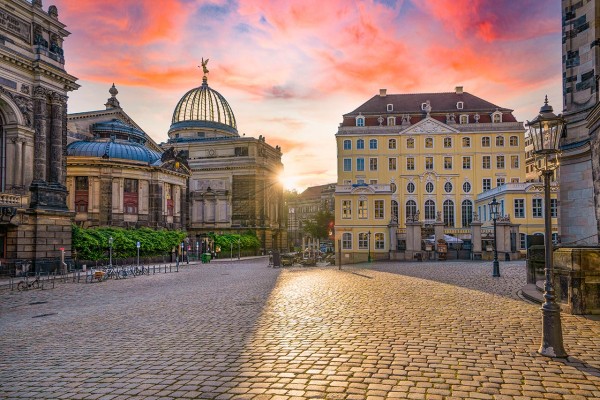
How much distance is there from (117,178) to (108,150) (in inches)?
151

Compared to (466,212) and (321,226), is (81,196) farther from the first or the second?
(466,212)

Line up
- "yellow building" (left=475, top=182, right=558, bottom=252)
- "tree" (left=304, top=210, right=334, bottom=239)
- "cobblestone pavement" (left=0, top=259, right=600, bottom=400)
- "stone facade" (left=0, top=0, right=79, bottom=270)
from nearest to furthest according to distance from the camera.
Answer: "cobblestone pavement" (left=0, top=259, right=600, bottom=400), "stone facade" (left=0, top=0, right=79, bottom=270), "yellow building" (left=475, top=182, right=558, bottom=252), "tree" (left=304, top=210, right=334, bottom=239)

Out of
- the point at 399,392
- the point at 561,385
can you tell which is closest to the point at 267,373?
the point at 399,392

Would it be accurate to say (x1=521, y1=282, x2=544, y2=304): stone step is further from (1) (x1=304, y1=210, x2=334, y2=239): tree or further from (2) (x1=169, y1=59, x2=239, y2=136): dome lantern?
(2) (x1=169, y1=59, x2=239, y2=136): dome lantern

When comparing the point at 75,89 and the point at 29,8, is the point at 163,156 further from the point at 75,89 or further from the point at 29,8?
the point at 29,8

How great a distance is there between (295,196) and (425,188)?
8257cm

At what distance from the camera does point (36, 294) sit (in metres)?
21.8

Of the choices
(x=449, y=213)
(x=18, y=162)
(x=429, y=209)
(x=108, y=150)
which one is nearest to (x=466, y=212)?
(x=449, y=213)

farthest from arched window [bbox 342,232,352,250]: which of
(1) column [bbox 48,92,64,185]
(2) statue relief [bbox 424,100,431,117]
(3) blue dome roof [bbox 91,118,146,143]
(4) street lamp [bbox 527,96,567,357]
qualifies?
(4) street lamp [bbox 527,96,567,357]

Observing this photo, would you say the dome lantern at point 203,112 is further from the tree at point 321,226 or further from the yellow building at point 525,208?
the yellow building at point 525,208

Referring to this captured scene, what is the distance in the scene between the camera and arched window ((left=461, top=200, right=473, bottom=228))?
2537 inches

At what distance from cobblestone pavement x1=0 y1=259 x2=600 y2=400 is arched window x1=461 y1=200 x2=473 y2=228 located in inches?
1956

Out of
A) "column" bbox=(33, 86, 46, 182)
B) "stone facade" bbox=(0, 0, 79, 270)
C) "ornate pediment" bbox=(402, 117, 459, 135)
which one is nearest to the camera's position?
"stone facade" bbox=(0, 0, 79, 270)

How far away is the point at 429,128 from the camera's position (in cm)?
6575
